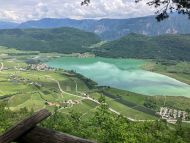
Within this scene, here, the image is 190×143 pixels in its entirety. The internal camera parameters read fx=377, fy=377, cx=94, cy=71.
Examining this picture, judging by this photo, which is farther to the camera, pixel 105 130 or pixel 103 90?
pixel 103 90

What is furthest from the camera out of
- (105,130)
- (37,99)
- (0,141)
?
(37,99)

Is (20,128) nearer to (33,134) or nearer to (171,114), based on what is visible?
(33,134)

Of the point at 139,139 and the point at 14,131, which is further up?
the point at 14,131

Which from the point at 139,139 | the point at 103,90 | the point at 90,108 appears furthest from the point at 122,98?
the point at 139,139

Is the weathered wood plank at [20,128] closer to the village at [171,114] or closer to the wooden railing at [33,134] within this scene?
the wooden railing at [33,134]

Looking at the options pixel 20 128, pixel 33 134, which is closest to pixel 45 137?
pixel 33 134

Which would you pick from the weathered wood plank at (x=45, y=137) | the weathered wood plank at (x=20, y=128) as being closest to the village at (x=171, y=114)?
the weathered wood plank at (x=45, y=137)

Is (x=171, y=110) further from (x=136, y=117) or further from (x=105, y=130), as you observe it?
(x=105, y=130)

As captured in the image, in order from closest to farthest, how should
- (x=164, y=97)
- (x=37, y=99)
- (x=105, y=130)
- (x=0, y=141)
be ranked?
(x=0, y=141)
(x=105, y=130)
(x=37, y=99)
(x=164, y=97)

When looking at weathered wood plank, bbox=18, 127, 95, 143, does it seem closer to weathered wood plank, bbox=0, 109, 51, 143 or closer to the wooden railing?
the wooden railing
